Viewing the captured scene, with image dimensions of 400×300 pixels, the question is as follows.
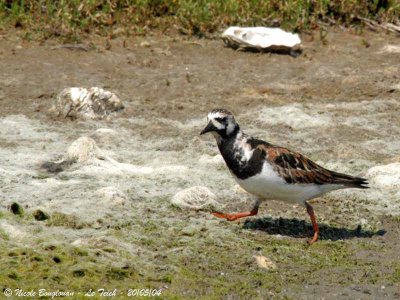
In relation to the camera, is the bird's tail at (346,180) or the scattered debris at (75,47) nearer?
the bird's tail at (346,180)

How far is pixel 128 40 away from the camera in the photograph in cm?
1258

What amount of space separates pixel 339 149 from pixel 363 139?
0.55 meters

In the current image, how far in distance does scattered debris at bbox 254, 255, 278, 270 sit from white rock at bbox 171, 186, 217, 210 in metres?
1.09

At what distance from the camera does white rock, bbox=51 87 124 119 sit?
34.4 feet

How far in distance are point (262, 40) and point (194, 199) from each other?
4906 millimetres

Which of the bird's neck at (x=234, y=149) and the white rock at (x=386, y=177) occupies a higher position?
the bird's neck at (x=234, y=149)

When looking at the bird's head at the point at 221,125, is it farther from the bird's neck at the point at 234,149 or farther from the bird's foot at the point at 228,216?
the bird's foot at the point at 228,216

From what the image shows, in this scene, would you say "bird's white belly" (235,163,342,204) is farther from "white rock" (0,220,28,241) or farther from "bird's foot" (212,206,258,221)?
"white rock" (0,220,28,241)

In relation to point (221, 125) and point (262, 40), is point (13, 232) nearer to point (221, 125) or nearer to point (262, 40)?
point (221, 125)

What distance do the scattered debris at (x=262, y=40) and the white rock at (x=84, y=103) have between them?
8.17 feet

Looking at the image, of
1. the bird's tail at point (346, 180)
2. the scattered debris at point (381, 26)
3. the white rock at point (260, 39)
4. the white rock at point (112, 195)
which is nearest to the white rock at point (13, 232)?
the white rock at point (112, 195)

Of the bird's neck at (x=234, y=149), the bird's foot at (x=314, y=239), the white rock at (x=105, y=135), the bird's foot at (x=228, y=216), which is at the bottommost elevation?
the white rock at (x=105, y=135)

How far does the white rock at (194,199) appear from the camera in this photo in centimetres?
800

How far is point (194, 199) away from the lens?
26.3 feet
